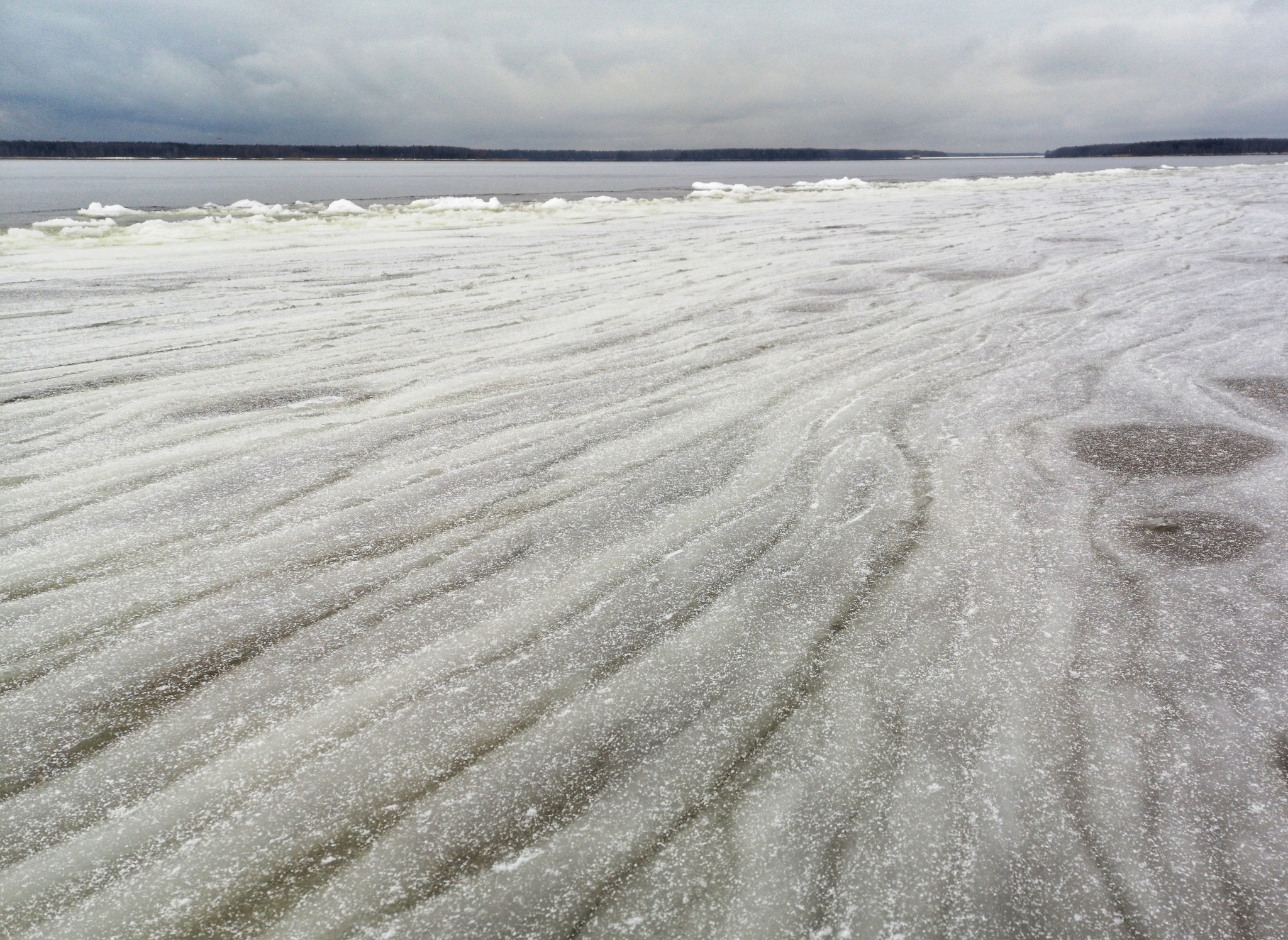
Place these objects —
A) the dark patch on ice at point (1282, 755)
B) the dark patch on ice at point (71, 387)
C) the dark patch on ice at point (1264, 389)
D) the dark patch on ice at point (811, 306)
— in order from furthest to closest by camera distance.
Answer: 1. the dark patch on ice at point (811, 306)
2. the dark patch on ice at point (71, 387)
3. the dark patch on ice at point (1264, 389)
4. the dark patch on ice at point (1282, 755)

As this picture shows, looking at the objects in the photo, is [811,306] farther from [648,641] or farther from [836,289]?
[648,641]

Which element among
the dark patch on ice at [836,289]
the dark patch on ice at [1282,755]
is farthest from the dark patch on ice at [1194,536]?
the dark patch on ice at [836,289]

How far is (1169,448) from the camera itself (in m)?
2.46

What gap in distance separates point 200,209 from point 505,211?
25.0 feet

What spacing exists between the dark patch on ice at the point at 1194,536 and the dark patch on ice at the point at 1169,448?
303 millimetres

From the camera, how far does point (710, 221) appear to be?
1077cm

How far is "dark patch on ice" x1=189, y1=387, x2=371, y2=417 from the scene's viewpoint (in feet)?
9.47

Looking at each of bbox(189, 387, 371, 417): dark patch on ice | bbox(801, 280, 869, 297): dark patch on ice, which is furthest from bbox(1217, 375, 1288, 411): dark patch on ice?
→ bbox(189, 387, 371, 417): dark patch on ice

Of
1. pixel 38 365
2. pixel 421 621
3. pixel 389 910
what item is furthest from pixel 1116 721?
pixel 38 365

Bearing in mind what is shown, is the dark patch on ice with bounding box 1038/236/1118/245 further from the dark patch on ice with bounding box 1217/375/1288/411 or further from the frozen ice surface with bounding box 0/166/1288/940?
the dark patch on ice with bounding box 1217/375/1288/411

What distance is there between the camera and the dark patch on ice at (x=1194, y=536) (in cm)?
184

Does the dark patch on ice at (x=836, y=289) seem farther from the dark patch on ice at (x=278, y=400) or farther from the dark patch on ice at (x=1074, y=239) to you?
the dark patch on ice at (x=1074, y=239)

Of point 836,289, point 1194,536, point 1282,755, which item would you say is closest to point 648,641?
point 1282,755

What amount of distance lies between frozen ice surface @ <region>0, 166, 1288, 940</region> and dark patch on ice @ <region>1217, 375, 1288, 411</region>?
3 centimetres
